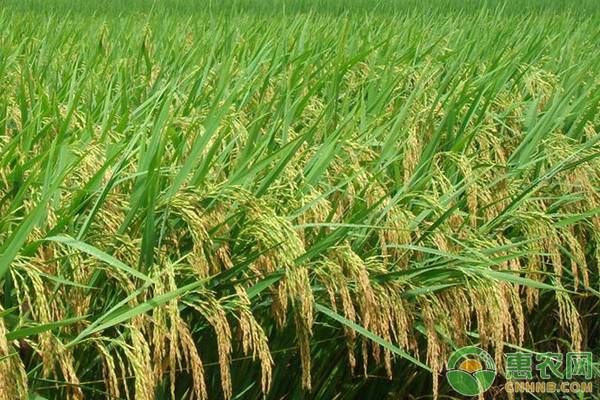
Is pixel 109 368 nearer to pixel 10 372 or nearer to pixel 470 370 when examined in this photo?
pixel 10 372

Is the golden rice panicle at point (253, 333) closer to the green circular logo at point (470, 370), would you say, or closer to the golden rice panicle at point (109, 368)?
the golden rice panicle at point (109, 368)

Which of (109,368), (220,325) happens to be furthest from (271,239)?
(109,368)

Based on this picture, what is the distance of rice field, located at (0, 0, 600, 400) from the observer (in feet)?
5.99

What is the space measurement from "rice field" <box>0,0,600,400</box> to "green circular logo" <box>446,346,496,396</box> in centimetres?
4

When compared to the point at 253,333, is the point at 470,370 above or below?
below

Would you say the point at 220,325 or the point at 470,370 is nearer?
the point at 220,325

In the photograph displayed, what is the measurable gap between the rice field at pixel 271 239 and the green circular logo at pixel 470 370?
36 mm

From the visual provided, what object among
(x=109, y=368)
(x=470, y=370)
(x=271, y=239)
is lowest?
(x=470, y=370)

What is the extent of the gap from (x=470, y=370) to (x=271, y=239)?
784 mm

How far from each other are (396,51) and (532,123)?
1.01 m

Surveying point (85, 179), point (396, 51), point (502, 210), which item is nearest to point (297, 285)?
point (85, 179)

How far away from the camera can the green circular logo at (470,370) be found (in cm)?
238

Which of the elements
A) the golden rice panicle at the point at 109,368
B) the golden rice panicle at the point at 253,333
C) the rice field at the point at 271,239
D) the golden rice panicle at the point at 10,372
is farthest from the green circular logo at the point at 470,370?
the golden rice panicle at the point at 10,372

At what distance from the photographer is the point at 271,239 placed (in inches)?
76.2
